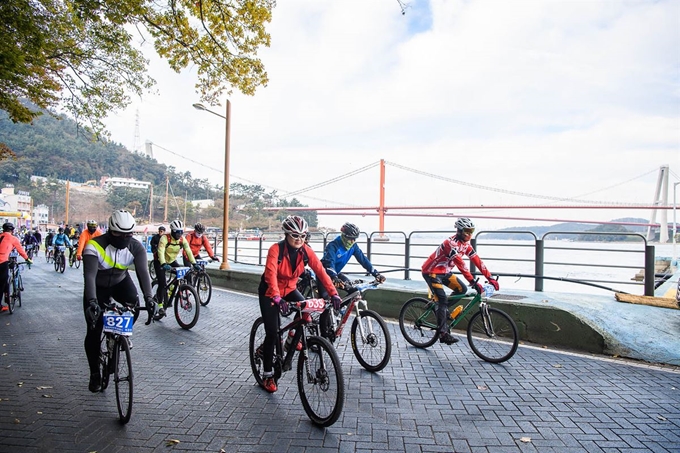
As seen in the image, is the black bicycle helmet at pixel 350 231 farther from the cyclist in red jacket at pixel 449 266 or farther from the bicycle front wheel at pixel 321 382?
the bicycle front wheel at pixel 321 382

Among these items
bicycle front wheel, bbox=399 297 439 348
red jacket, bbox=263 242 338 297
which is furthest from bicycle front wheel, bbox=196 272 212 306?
red jacket, bbox=263 242 338 297

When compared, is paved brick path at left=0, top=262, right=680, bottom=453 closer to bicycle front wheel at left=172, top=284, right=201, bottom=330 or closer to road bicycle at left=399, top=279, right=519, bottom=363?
road bicycle at left=399, top=279, right=519, bottom=363

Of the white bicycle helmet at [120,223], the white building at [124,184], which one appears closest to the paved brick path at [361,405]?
the white bicycle helmet at [120,223]

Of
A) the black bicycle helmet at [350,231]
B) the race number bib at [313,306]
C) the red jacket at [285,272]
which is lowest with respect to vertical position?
the race number bib at [313,306]

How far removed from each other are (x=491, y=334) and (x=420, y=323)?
1.06 m

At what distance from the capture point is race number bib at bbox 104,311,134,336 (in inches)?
156

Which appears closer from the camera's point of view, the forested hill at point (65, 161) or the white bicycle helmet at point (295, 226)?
the white bicycle helmet at point (295, 226)

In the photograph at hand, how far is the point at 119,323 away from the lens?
3967 millimetres

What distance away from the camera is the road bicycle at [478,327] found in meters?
5.80

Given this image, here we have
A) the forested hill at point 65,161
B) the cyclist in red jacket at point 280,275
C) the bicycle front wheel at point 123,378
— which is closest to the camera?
the bicycle front wheel at point 123,378

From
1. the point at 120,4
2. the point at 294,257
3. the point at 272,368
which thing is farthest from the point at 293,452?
the point at 120,4

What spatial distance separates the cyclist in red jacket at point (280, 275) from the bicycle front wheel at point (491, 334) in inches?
108

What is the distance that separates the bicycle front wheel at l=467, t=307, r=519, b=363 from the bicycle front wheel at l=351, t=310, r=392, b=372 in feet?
4.73

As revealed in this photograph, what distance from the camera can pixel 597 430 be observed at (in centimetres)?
372
